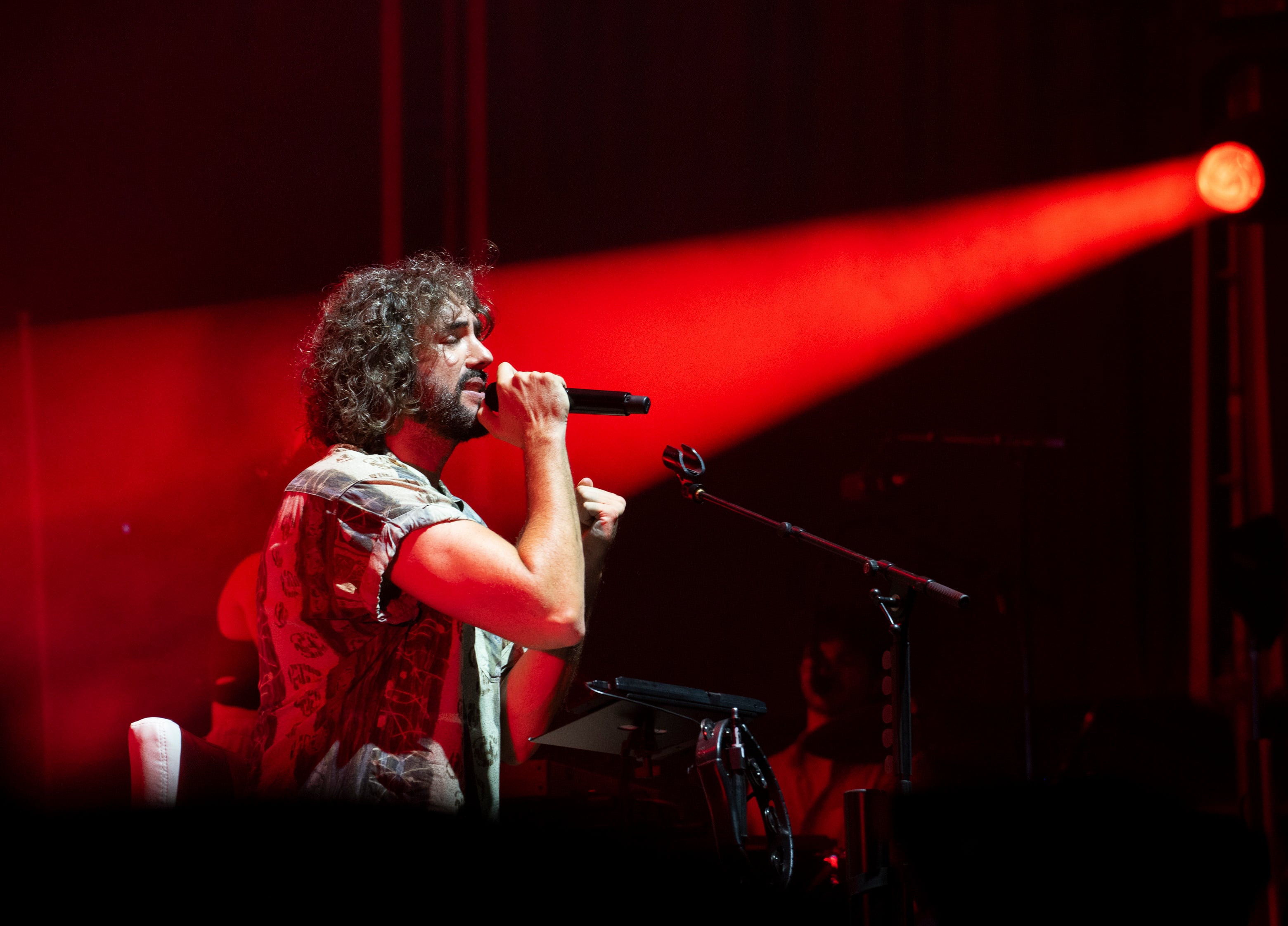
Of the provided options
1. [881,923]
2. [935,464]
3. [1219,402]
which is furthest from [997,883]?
[1219,402]

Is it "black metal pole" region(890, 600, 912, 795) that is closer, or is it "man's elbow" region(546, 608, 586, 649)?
"man's elbow" region(546, 608, 586, 649)

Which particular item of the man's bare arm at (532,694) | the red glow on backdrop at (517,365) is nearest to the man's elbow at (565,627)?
the man's bare arm at (532,694)

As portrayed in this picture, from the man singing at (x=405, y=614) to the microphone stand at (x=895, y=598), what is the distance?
1.50ft

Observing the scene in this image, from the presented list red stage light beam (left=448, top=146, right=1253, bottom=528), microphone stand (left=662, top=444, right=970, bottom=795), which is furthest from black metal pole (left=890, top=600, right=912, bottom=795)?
red stage light beam (left=448, top=146, right=1253, bottom=528)

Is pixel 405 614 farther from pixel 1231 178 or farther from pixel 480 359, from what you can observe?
pixel 1231 178

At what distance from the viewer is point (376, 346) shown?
6.07ft

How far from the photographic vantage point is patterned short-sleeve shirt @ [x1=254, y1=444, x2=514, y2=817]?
4.79ft

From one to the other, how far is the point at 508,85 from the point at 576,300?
810 millimetres

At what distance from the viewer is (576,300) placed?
12.6ft

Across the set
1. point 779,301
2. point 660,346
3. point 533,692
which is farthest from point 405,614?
point 779,301

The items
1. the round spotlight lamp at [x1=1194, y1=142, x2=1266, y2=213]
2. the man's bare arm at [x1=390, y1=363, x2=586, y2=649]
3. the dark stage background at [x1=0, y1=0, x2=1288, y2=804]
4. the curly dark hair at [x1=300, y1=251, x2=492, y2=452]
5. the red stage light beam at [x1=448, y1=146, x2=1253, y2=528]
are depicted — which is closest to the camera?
the man's bare arm at [x1=390, y1=363, x2=586, y2=649]

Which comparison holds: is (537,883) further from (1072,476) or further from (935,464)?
(1072,476)

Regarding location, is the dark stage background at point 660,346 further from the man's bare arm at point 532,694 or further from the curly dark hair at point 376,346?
the man's bare arm at point 532,694

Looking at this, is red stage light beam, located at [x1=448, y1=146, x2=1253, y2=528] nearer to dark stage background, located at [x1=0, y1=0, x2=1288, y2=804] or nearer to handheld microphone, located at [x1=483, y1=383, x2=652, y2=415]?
dark stage background, located at [x1=0, y1=0, x2=1288, y2=804]
